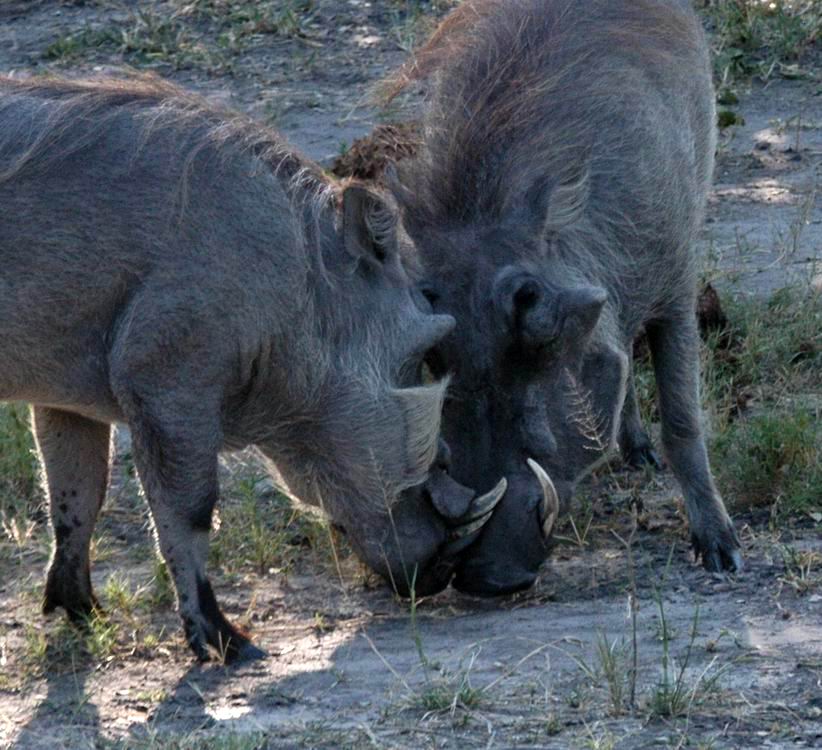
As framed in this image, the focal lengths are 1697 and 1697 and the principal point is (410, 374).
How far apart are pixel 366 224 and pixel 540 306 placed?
1.69ft

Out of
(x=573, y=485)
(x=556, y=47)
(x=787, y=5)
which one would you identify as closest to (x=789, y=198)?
(x=787, y=5)

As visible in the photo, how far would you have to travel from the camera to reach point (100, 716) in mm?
3926

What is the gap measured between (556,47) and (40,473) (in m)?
2.11

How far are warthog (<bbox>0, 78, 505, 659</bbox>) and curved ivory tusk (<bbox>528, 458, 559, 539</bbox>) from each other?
4.4 inches

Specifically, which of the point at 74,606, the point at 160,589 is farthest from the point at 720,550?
the point at 74,606

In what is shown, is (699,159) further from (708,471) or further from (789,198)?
(789,198)

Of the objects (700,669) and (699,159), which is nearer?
(700,669)

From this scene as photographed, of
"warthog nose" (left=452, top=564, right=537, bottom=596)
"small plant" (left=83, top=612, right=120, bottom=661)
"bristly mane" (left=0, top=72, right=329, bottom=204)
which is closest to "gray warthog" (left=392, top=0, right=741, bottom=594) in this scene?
"warthog nose" (left=452, top=564, right=537, bottom=596)

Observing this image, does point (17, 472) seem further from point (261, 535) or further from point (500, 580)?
point (500, 580)

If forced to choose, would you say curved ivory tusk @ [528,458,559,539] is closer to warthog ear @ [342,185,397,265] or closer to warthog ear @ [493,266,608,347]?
warthog ear @ [493,266,608,347]

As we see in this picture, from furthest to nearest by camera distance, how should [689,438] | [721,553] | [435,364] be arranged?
[689,438] → [721,553] → [435,364]

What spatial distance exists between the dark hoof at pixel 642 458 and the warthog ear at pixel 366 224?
1.62 metres

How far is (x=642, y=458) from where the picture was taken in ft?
18.7

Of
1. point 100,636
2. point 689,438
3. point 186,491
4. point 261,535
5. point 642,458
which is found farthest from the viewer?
point 642,458
